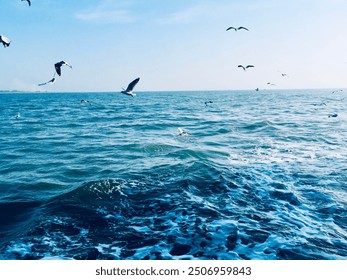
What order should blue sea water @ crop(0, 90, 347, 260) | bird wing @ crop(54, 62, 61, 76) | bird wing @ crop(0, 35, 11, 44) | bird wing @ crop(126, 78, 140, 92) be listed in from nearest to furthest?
blue sea water @ crop(0, 90, 347, 260)
bird wing @ crop(0, 35, 11, 44)
bird wing @ crop(54, 62, 61, 76)
bird wing @ crop(126, 78, 140, 92)

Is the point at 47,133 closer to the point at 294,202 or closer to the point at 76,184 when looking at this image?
the point at 76,184

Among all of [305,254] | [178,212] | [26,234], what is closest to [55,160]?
[26,234]

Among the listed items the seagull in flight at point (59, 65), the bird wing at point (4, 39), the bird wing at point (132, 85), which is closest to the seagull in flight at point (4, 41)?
the bird wing at point (4, 39)

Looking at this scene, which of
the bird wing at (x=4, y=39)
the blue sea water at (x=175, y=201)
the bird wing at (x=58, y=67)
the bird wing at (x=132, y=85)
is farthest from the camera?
the bird wing at (x=132, y=85)

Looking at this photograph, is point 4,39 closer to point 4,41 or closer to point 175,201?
point 4,41

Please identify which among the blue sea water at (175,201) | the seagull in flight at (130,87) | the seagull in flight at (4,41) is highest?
the seagull in flight at (4,41)

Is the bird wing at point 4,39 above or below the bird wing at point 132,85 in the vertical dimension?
above

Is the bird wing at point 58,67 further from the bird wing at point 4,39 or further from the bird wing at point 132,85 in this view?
the bird wing at point 132,85

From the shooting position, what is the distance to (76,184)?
12.5 m

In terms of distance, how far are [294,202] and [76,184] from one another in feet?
28.4

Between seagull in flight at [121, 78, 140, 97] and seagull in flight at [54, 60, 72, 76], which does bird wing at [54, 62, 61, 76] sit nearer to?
seagull in flight at [54, 60, 72, 76]

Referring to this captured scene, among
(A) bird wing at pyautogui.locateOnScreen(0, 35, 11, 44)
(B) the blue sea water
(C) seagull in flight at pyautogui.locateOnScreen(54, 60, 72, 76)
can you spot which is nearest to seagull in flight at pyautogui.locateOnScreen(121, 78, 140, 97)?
(C) seagull in flight at pyautogui.locateOnScreen(54, 60, 72, 76)

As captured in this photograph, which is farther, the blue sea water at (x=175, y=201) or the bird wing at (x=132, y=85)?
the bird wing at (x=132, y=85)

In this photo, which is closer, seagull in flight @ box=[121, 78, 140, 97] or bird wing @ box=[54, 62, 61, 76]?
bird wing @ box=[54, 62, 61, 76]
